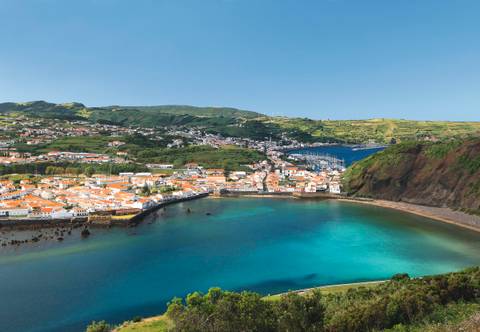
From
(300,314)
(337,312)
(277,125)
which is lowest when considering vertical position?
(337,312)

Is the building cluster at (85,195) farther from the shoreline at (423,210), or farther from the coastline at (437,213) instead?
the coastline at (437,213)

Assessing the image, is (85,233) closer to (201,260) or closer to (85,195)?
(201,260)

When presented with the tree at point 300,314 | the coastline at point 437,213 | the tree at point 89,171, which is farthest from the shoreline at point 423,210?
the tree at point 300,314

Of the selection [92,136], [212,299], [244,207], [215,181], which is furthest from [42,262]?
[92,136]

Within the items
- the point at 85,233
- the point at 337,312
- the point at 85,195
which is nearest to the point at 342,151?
the point at 85,195

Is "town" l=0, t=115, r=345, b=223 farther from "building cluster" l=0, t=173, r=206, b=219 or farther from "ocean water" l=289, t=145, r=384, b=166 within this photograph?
"ocean water" l=289, t=145, r=384, b=166

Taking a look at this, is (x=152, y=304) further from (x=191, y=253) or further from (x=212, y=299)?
(x=191, y=253)
